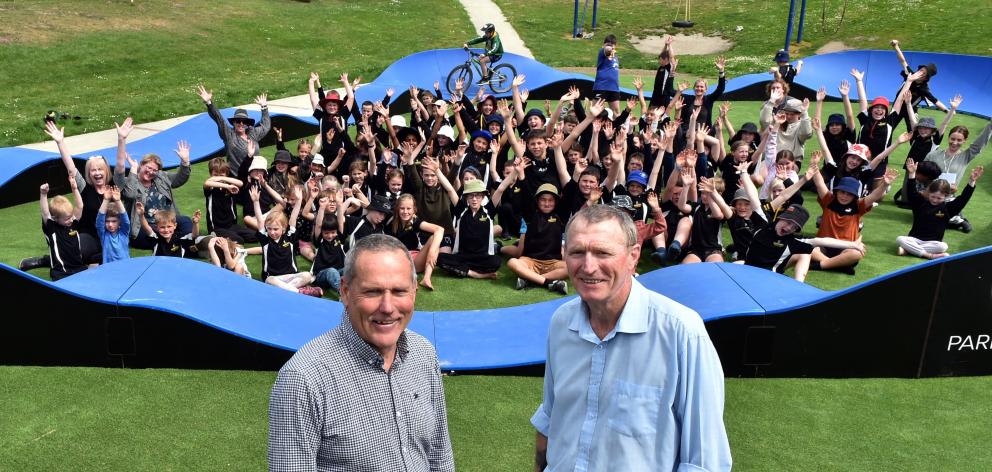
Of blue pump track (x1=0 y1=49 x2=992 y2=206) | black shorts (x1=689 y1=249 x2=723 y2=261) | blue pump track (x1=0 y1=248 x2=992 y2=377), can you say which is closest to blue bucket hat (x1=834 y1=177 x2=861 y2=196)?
black shorts (x1=689 y1=249 x2=723 y2=261)

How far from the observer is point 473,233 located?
9.04 meters

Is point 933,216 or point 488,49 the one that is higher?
point 488,49

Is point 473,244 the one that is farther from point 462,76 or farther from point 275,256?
point 462,76

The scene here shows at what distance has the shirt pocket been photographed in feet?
8.41

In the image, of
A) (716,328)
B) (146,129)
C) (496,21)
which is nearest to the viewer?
(716,328)

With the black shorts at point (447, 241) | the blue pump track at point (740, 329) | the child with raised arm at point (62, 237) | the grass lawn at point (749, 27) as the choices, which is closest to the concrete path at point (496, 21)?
the grass lawn at point (749, 27)

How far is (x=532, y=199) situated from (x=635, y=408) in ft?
23.9

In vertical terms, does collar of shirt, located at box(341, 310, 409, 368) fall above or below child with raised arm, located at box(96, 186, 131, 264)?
above

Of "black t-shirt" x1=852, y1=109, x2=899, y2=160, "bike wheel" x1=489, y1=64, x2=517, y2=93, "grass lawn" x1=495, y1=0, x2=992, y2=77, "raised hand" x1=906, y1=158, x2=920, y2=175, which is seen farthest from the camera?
"grass lawn" x1=495, y1=0, x2=992, y2=77

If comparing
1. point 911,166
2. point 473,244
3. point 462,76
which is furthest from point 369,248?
point 462,76

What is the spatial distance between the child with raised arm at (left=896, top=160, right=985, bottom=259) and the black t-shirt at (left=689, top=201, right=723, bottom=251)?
2.42 meters

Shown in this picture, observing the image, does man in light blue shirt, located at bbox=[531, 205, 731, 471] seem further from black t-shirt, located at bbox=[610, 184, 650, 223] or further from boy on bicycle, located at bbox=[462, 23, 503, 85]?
boy on bicycle, located at bbox=[462, 23, 503, 85]

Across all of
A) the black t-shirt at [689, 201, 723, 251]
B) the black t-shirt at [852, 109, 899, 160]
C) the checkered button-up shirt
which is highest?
the checkered button-up shirt

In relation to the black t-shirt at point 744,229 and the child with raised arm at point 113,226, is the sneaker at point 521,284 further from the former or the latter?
the child with raised arm at point 113,226
